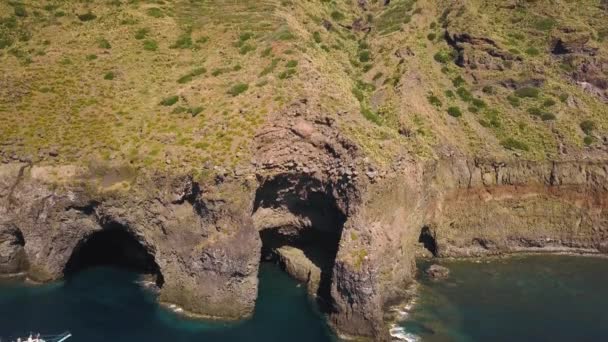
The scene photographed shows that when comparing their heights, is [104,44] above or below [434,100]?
above

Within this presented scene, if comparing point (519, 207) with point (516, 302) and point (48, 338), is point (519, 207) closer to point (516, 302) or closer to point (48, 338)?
point (516, 302)

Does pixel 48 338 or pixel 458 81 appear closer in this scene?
pixel 48 338

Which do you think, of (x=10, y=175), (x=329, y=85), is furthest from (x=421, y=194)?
(x=10, y=175)

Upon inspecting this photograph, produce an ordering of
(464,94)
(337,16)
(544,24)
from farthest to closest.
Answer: (337,16) → (544,24) → (464,94)

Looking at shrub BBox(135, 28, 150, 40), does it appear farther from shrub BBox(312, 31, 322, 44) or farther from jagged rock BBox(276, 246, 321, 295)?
jagged rock BBox(276, 246, 321, 295)

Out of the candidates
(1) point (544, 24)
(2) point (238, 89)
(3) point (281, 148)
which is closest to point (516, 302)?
(3) point (281, 148)

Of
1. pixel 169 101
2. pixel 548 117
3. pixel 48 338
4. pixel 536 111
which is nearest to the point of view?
pixel 48 338

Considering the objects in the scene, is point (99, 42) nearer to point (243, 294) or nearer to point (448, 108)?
point (243, 294)
